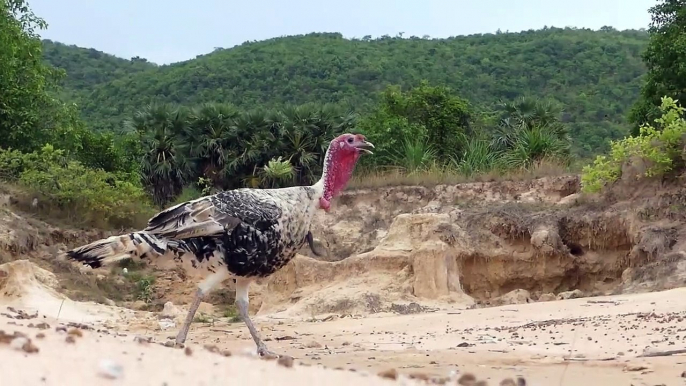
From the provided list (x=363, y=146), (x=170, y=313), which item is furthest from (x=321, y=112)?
(x=363, y=146)

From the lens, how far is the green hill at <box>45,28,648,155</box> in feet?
162

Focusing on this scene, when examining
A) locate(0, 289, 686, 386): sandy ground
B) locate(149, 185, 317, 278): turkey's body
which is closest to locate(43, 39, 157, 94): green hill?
locate(0, 289, 686, 386): sandy ground

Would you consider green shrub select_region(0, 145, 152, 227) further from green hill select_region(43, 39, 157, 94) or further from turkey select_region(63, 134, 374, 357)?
green hill select_region(43, 39, 157, 94)

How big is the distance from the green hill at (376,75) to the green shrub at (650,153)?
24066mm

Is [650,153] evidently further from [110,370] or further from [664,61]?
[110,370]

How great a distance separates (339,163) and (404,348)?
214 cm

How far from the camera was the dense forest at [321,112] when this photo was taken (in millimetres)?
22609

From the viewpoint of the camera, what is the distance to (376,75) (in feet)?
182

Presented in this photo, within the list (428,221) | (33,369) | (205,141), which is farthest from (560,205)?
(205,141)

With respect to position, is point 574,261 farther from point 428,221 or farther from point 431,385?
point 431,385

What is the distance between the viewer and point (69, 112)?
28.7 m

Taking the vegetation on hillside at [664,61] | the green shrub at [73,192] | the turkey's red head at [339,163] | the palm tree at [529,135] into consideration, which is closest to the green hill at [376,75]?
the palm tree at [529,135]

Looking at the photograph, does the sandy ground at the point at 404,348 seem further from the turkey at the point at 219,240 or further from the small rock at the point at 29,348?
the turkey at the point at 219,240

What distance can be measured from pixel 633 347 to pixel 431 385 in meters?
3.82
